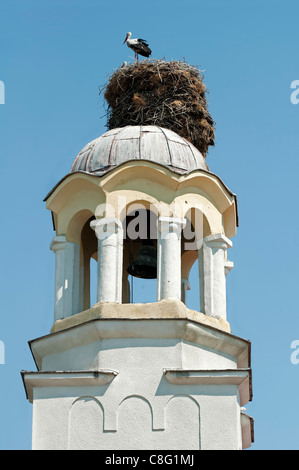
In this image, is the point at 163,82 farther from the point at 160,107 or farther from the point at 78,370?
the point at 78,370

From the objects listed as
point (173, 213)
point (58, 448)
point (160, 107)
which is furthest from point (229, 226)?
point (58, 448)

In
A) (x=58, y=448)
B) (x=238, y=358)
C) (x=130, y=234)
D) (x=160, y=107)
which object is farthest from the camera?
(x=160, y=107)

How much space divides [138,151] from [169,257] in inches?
72.5

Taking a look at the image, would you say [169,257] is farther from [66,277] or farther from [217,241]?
[66,277]

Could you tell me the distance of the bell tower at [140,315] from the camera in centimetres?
1964

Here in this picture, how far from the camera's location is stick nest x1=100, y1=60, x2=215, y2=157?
24.2m

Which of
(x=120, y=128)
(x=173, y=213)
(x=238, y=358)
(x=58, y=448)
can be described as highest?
(x=120, y=128)

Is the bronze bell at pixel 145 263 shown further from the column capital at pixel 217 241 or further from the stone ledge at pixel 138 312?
the stone ledge at pixel 138 312

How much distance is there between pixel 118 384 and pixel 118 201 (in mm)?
2808

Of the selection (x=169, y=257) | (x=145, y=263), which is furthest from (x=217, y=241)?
(x=145, y=263)

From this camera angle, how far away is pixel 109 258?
2080cm

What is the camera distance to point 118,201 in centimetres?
2122

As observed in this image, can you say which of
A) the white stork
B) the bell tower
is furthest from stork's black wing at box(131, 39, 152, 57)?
the bell tower

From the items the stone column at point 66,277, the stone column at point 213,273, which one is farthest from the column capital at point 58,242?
the stone column at point 213,273
